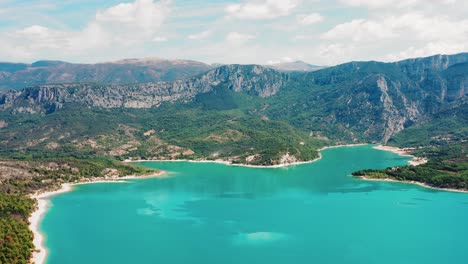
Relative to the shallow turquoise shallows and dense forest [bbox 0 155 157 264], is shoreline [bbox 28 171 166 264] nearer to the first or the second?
dense forest [bbox 0 155 157 264]

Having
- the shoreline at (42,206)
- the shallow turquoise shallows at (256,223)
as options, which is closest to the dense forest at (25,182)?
the shoreline at (42,206)

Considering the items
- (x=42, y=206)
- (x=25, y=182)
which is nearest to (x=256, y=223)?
(x=42, y=206)

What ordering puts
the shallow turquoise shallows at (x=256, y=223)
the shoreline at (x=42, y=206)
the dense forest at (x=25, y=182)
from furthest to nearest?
the shallow turquoise shallows at (x=256, y=223) → the shoreline at (x=42, y=206) → the dense forest at (x=25, y=182)

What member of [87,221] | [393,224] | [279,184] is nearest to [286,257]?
[393,224]

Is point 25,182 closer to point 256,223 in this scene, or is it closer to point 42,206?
point 42,206

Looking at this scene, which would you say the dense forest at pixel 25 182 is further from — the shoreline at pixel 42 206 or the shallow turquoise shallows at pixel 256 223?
the shallow turquoise shallows at pixel 256 223

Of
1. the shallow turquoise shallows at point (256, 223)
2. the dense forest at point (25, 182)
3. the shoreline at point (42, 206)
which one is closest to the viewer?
the dense forest at point (25, 182)

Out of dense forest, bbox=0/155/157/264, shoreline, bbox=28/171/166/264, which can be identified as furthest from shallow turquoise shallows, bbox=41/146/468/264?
dense forest, bbox=0/155/157/264
